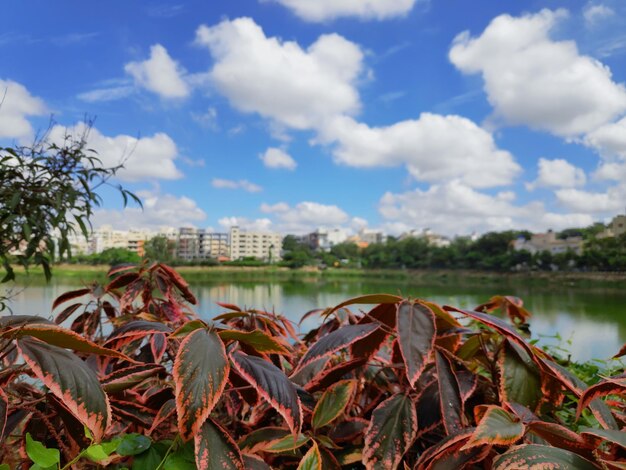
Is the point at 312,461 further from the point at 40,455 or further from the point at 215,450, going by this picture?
the point at 40,455

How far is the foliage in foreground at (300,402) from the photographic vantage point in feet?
1.16

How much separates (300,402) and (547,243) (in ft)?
153

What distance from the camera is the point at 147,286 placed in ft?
2.39

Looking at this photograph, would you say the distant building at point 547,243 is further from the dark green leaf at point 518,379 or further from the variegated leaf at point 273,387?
the variegated leaf at point 273,387

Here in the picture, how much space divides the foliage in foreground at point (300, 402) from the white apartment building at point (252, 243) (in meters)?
59.3

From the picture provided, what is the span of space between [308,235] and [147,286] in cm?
7796

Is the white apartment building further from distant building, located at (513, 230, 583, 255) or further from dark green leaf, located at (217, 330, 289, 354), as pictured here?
dark green leaf, located at (217, 330, 289, 354)

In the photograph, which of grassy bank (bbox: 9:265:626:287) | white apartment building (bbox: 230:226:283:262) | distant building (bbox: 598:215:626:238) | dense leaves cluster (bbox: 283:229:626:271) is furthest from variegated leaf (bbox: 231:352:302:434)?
white apartment building (bbox: 230:226:283:262)

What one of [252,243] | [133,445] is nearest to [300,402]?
[133,445]

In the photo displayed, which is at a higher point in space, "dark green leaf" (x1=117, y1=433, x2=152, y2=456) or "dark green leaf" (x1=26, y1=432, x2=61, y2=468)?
"dark green leaf" (x1=26, y1=432, x2=61, y2=468)

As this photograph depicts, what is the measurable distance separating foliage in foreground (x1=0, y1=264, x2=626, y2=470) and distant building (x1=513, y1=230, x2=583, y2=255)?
127 feet

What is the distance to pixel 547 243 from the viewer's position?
41.6m

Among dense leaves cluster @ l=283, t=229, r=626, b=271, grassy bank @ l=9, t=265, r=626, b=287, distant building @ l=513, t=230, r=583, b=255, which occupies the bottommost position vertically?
grassy bank @ l=9, t=265, r=626, b=287

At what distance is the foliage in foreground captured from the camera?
0.35 m
